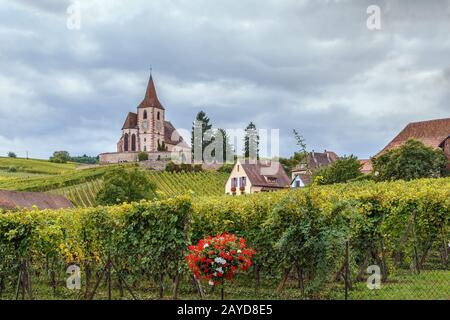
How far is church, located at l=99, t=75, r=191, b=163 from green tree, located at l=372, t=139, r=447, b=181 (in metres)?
74.9

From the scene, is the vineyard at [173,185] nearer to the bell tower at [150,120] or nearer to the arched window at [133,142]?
the bell tower at [150,120]

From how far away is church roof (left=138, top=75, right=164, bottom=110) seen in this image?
152250 mm

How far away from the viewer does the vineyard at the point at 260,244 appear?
15148 mm

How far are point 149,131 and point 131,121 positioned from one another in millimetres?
6805

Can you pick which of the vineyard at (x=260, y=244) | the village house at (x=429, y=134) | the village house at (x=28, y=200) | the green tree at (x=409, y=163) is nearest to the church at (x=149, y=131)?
the village house at (x=429, y=134)

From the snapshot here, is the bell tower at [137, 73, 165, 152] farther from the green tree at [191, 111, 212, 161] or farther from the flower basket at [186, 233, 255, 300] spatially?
the flower basket at [186, 233, 255, 300]

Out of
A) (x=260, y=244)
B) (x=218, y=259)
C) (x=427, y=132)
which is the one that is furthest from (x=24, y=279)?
(x=427, y=132)

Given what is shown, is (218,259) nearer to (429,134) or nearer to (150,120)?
(429,134)

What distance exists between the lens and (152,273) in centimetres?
1719

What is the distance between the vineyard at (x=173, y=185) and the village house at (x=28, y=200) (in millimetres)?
23918

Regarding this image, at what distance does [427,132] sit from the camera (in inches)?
3194
